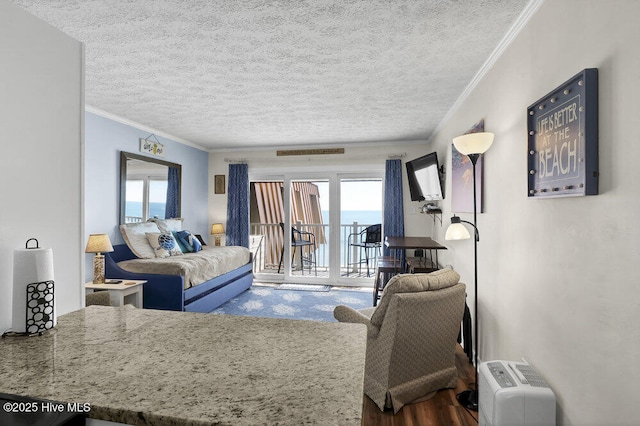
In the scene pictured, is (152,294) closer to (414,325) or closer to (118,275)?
(118,275)

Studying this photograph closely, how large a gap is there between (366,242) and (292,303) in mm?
1779

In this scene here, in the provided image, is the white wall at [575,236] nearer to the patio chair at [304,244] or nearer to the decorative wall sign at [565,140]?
the decorative wall sign at [565,140]

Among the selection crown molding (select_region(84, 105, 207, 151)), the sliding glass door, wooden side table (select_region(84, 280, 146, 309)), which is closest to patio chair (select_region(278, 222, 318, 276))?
the sliding glass door

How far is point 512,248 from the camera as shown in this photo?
217cm

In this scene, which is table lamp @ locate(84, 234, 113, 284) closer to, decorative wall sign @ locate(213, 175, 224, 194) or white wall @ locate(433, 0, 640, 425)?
decorative wall sign @ locate(213, 175, 224, 194)

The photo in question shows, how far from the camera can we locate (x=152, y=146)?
4.87 m

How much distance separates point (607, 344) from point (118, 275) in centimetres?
428

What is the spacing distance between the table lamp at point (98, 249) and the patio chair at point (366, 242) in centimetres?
367

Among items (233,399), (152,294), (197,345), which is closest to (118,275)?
(152,294)

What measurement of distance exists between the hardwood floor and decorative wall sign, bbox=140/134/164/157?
4146mm

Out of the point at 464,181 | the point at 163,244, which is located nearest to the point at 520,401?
the point at 464,181

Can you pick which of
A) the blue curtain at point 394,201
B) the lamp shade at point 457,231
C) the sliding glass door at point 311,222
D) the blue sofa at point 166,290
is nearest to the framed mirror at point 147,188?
the blue sofa at point 166,290

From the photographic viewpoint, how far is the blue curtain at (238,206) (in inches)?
243

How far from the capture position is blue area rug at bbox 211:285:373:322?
4.36m
